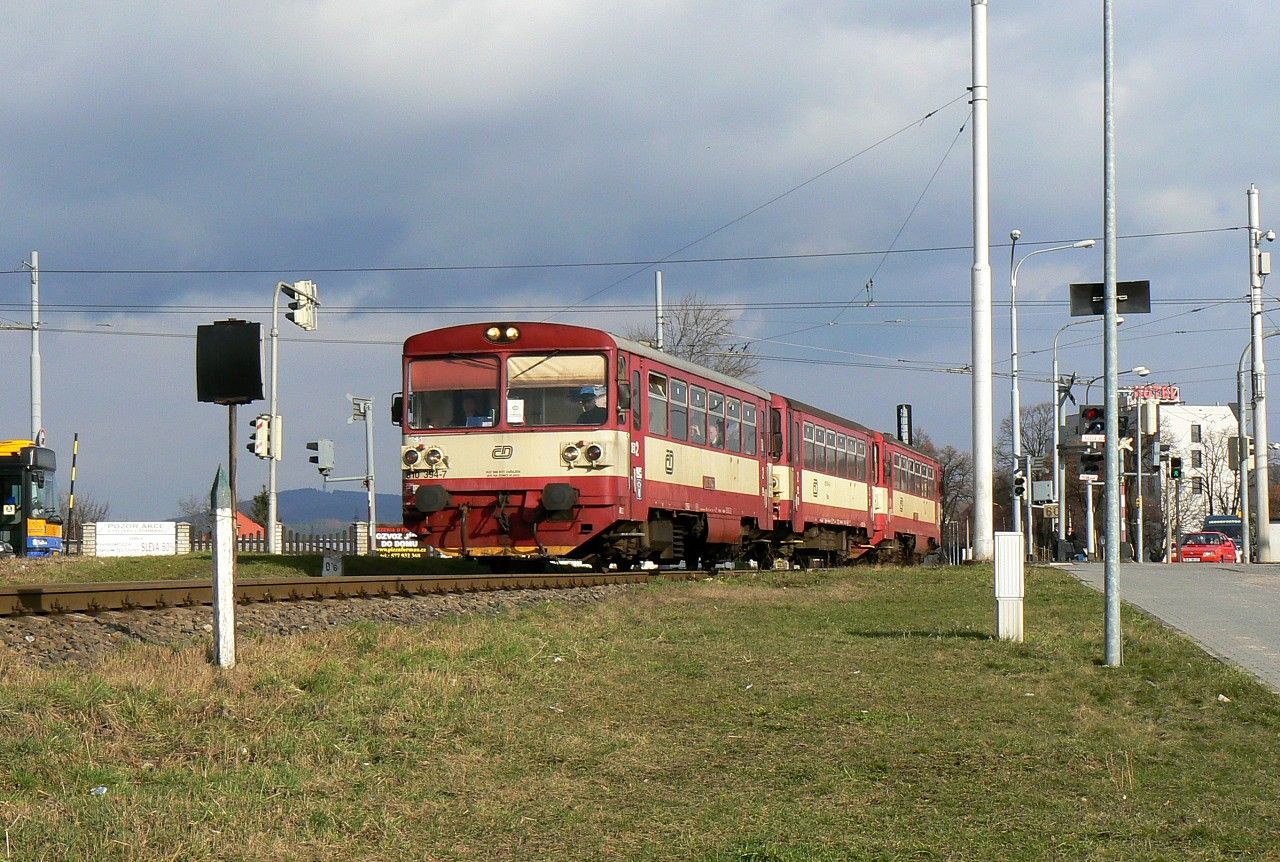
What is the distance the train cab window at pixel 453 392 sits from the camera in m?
20.5

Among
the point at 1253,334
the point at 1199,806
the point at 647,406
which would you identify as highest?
the point at 1253,334

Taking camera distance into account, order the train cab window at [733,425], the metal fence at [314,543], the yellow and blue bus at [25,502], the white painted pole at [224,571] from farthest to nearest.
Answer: the metal fence at [314,543] < the yellow and blue bus at [25,502] < the train cab window at [733,425] < the white painted pole at [224,571]

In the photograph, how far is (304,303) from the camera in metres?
31.4

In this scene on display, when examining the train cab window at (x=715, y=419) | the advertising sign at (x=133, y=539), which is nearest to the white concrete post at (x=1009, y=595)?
the train cab window at (x=715, y=419)

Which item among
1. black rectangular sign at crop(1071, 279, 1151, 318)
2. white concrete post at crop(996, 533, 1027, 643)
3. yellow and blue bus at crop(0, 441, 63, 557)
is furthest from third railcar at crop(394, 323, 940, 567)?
yellow and blue bus at crop(0, 441, 63, 557)

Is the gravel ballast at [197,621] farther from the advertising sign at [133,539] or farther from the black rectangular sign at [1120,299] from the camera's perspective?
the advertising sign at [133,539]

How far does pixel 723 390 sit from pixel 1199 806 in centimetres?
1809

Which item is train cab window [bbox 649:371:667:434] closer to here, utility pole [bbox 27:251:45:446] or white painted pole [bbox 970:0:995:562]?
white painted pole [bbox 970:0:995:562]

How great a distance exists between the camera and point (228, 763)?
7.24 metres

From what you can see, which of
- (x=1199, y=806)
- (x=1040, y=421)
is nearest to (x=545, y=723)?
(x=1199, y=806)

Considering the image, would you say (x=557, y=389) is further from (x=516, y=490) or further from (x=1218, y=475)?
(x=1218, y=475)

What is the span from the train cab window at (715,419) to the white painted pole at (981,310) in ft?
14.8

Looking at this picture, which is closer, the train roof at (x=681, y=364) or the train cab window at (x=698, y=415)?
the train roof at (x=681, y=364)

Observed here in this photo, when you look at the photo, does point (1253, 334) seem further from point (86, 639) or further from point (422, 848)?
point (422, 848)
